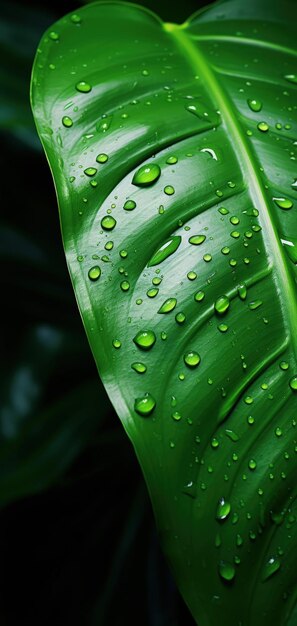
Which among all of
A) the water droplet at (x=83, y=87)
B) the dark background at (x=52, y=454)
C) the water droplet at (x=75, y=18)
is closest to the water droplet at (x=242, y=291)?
the water droplet at (x=83, y=87)

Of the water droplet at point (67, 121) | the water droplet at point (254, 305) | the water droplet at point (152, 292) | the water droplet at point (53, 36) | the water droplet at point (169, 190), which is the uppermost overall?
the water droplet at point (53, 36)

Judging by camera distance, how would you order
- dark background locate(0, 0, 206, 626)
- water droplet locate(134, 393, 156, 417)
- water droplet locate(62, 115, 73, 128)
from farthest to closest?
dark background locate(0, 0, 206, 626)
water droplet locate(62, 115, 73, 128)
water droplet locate(134, 393, 156, 417)

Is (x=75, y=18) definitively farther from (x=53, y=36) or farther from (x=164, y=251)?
(x=164, y=251)

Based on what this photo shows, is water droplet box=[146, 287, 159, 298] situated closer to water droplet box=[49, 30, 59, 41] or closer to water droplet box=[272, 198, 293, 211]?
water droplet box=[272, 198, 293, 211]

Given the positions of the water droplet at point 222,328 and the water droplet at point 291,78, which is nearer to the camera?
the water droplet at point 222,328

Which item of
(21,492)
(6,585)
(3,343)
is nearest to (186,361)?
(21,492)

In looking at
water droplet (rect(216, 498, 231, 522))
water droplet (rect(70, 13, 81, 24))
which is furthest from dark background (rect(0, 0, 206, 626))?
water droplet (rect(216, 498, 231, 522))

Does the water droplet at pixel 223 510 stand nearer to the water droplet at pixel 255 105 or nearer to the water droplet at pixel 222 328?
the water droplet at pixel 222 328
